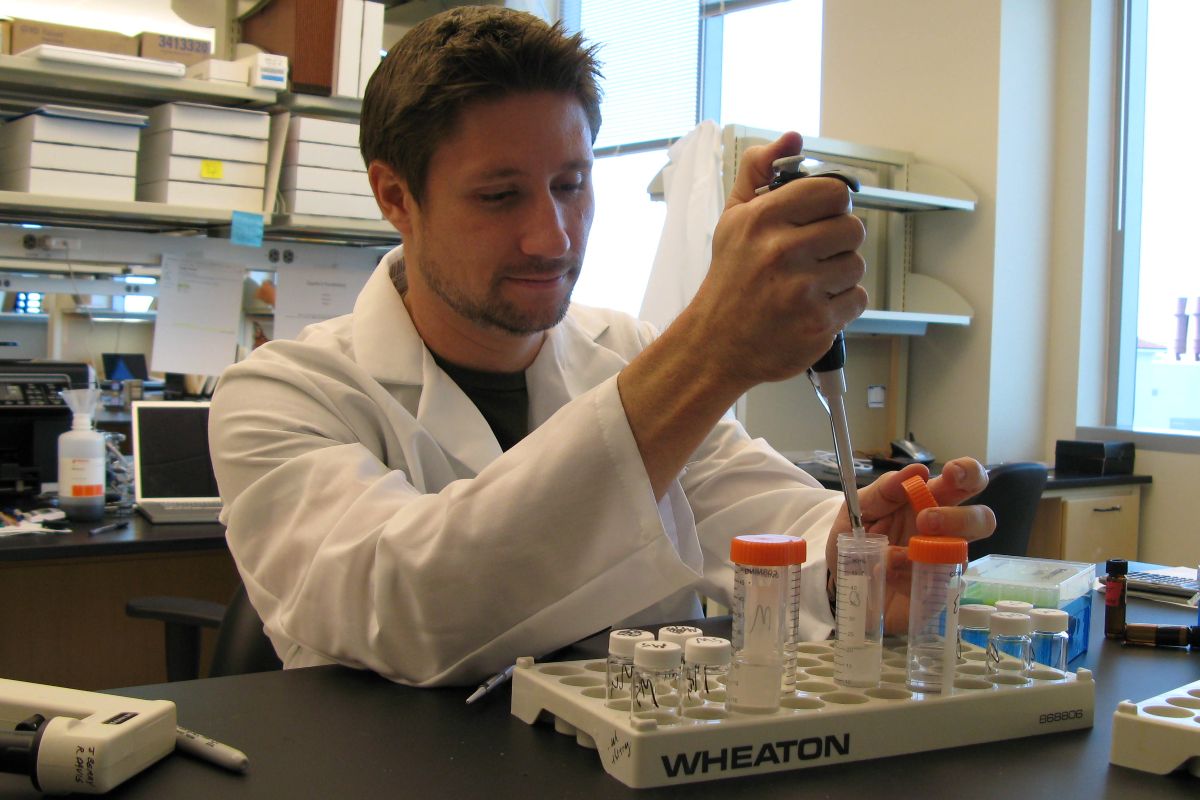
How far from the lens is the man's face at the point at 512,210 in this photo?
1171 millimetres

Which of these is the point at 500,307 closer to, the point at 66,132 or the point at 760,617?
the point at 760,617

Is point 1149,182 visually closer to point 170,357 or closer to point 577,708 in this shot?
point 170,357

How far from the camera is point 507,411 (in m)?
1.34

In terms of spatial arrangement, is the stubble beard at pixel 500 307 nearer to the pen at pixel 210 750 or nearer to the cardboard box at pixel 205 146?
the pen at pixel 210 750

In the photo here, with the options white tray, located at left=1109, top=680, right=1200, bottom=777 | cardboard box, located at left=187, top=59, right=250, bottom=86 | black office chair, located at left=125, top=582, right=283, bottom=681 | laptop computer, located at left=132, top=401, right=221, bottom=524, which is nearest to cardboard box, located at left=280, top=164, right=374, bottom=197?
cardboard box, located at left=187, top=59, right=250, bottom=86

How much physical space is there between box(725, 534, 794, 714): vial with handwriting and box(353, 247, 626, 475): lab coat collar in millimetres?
501

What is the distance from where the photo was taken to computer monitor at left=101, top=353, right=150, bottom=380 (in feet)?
17.1

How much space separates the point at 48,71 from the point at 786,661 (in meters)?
2.52

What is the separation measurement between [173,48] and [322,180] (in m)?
0.51

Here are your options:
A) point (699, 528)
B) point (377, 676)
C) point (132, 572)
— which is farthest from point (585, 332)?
point (132, 572)

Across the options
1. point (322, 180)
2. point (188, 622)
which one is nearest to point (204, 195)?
point (322, 180)

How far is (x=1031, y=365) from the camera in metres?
3.60

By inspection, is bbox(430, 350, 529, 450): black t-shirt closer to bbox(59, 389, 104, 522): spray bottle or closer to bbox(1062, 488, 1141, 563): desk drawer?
bbox(59, 389, 104, 522): spray bottle

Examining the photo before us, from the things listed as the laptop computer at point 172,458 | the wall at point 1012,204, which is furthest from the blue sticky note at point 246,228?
the wall at point 1012,204
